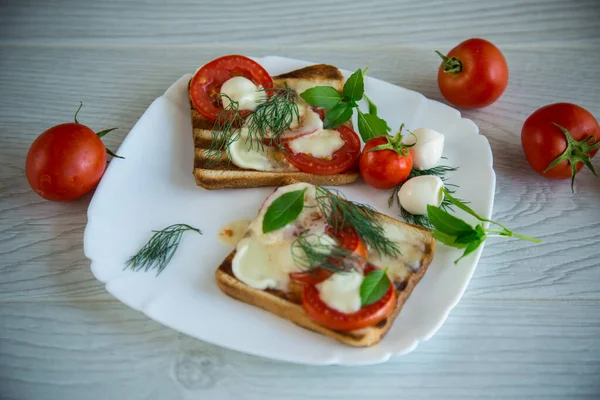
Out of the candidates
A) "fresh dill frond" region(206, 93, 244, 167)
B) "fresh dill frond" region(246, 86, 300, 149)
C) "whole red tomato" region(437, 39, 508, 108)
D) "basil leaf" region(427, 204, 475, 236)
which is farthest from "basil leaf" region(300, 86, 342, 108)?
"basil leaf" region(427, 204, 475, 236)

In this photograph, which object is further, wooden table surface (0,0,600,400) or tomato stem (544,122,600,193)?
tomato stem (544,122,600,193)

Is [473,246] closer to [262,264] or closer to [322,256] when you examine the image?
[322,256]

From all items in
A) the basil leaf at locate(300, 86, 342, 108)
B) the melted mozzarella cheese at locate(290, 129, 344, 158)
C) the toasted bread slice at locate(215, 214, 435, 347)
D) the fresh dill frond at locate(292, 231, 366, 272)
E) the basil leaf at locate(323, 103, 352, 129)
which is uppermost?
the basil leaf at locate(300, 86, 342, 108)

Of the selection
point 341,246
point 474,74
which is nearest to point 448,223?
point 341,246

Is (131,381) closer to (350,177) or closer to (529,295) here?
(350,177)

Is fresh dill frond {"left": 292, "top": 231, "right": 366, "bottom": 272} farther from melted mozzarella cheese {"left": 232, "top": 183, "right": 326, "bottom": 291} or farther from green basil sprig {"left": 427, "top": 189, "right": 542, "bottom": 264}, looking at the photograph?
green basil sprig {"left": 427, "top": 189, "right": 542, "bottom": 264}

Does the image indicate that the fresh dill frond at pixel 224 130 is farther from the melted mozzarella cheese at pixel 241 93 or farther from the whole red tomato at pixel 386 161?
the whole red tomato at pixel 386 161

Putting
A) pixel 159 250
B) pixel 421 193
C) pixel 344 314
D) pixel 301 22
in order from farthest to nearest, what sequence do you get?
pixel 301 22, pixel 421 193, pixel 159 250, pixel 344 314

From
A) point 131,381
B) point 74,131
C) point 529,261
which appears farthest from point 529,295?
point 74,131
